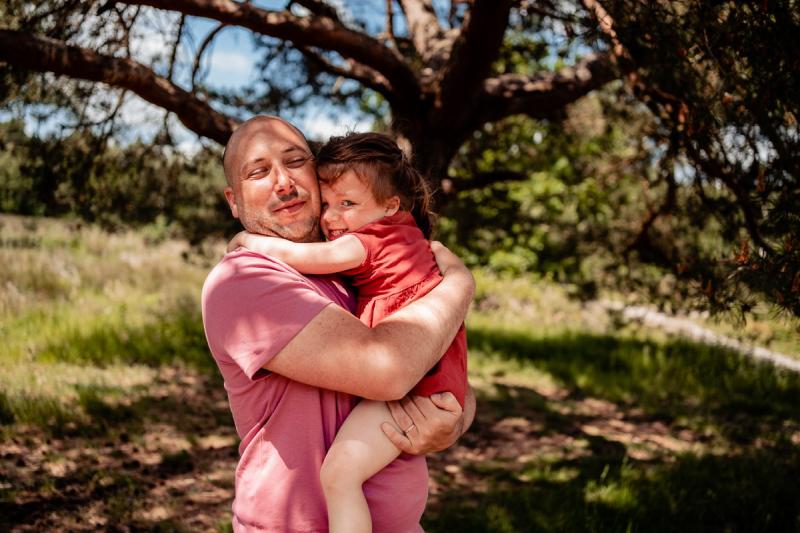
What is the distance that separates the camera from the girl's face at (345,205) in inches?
79.4

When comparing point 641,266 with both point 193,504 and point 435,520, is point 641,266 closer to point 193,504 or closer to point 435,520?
point 435,520

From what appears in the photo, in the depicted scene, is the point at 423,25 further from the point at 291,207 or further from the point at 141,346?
the point at 141,346

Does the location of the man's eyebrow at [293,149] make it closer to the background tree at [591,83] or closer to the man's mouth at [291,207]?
the man's mouth at [291,207]

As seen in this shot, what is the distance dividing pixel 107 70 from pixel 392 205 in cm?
205

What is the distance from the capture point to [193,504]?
13.4 feet

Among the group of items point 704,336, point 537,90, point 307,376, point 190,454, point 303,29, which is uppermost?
point 303,29

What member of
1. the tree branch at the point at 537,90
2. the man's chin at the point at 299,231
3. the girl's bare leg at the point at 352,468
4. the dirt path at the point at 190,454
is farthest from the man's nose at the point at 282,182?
the tree branch at the point at 537,90

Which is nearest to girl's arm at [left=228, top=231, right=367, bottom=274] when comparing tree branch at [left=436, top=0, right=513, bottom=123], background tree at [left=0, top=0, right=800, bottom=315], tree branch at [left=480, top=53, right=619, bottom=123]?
background tree at [left=0, top=0, right=800, bottom=315]

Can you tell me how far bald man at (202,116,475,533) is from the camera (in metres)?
1.50

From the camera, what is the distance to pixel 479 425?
6125 mm

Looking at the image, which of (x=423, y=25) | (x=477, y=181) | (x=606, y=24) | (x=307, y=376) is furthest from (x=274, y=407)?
(x=423, y=25)

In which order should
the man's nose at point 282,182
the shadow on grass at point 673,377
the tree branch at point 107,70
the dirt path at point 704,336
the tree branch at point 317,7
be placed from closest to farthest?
the man's nose at point 282,182
the tree branch at point 107,70
the tree branch at point 317,7
the shadow on grass at point 673,377
the dirt path at point 704,336

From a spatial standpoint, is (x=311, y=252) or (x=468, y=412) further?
(x=468, y=412)

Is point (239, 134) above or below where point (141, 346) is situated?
above
